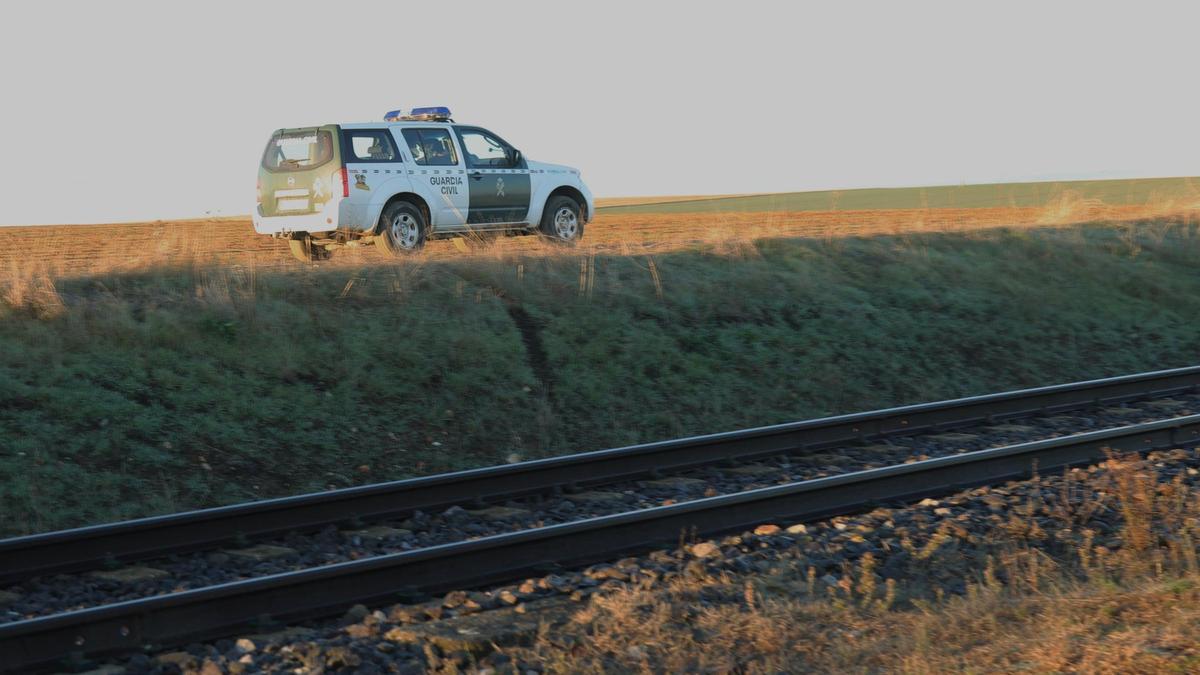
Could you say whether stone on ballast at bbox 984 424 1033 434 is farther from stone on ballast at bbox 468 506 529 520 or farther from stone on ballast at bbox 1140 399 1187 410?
stone on ballast at bbox 468 506 529 520

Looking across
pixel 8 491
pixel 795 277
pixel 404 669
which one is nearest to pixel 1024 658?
pixel 404 669

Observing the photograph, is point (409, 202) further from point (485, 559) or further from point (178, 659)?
point (178, 659)

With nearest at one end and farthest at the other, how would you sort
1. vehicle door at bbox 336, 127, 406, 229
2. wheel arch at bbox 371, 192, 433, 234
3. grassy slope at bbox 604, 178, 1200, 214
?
1. vehicle door at bbox 336, 127, 406, 229
2. wheel arch at bbox 371, 192, 433, 234
3. grassy slope at bbox 604, 178, 1200, 214

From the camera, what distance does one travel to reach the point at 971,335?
49.1 feet

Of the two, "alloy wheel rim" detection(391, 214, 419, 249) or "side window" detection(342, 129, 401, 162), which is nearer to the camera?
"side window" detection(342, 129, 401, 162)

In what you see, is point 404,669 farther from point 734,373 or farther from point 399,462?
point 734,373

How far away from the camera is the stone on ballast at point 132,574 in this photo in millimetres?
6659

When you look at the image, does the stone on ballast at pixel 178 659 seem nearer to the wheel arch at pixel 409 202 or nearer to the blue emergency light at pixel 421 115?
the wheel arch at pixel 409 202

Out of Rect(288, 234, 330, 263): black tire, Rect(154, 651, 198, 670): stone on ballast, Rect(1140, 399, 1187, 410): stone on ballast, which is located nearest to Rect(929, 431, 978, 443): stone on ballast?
Rect(1140, 399, 1187, 410): stone on ballast

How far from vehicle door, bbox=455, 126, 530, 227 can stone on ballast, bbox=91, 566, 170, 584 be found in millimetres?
10154

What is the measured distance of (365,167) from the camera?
15266 mm

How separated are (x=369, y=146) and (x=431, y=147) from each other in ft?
3.07

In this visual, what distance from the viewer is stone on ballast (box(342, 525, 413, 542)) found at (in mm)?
7414

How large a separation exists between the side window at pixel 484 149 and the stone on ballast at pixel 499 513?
9146 millimetres
